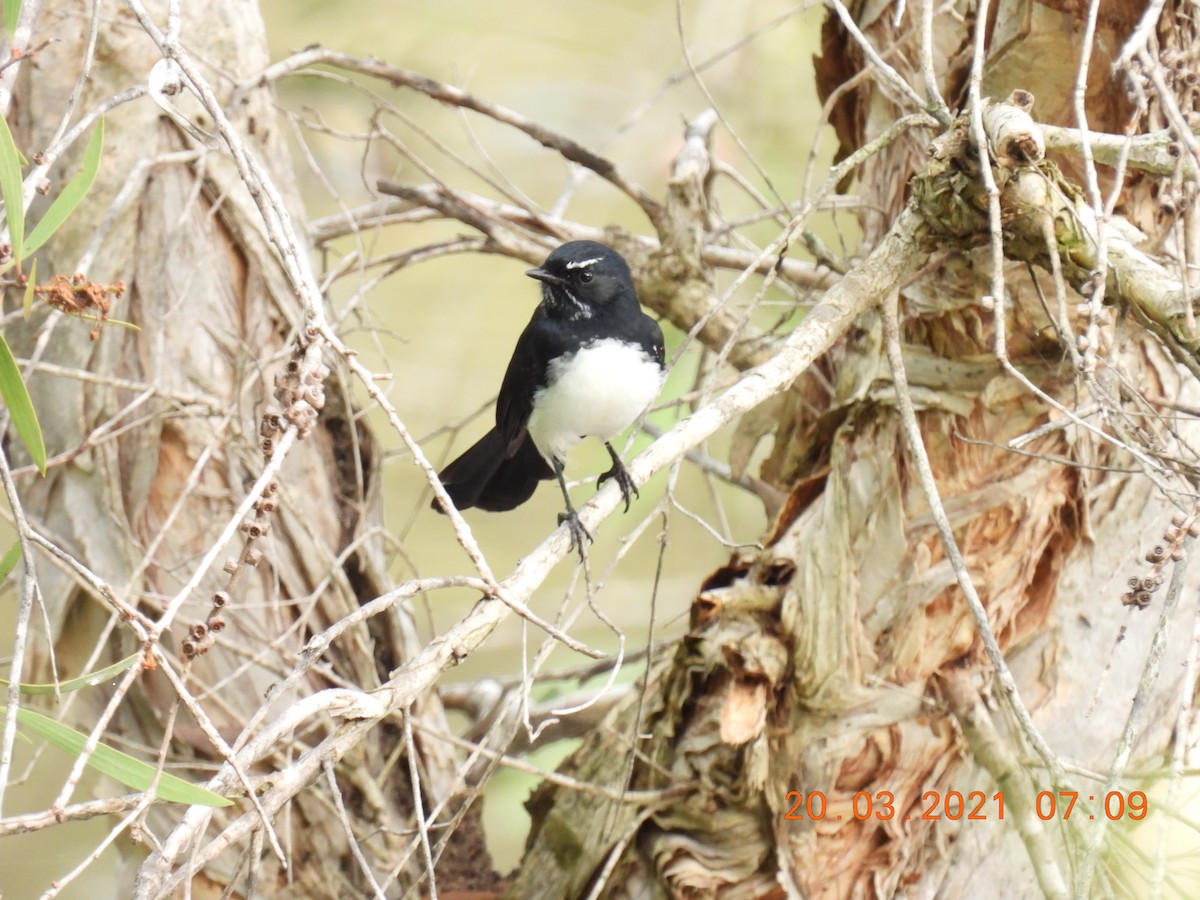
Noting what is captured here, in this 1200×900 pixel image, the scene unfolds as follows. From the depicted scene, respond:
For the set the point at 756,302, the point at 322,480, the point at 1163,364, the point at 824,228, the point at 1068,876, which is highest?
the point at 824,228

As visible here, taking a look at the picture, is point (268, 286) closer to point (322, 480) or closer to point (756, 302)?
point (322, 480)

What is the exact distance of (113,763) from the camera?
1687mm

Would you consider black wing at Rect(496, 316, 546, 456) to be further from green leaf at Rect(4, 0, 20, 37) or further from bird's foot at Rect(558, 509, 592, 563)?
green leaf at Rect(4, 0, 20, 37)

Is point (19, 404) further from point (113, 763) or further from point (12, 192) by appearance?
point (113, 763)

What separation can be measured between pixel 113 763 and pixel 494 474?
2.38 metres

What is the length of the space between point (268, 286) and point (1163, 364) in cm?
249

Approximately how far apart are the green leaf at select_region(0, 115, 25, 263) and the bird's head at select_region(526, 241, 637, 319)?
1.87 m

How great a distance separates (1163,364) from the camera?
3.06 meters

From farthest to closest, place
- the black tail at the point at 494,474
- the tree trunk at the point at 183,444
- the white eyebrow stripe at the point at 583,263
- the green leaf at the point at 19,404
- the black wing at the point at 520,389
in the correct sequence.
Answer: the black tail at the point at 494,474 → the black wing at the point at 520,389 → the white eyebrow stripe at the point at 583,263 → the tree trunk at the point at 183,444 → the green leaf at the point at 19,404

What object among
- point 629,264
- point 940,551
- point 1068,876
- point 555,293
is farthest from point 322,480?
point 1068,876

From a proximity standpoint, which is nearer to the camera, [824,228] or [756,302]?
[756,302]

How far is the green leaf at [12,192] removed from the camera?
1653mm
